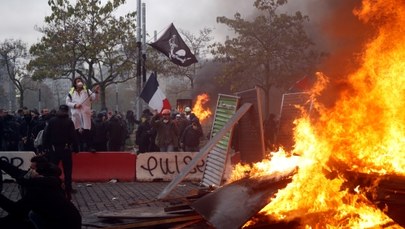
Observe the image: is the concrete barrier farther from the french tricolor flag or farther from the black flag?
the black flag

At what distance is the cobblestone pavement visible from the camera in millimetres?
9383

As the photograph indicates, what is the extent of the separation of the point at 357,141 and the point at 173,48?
519 inches

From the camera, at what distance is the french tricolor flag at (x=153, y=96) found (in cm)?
1744

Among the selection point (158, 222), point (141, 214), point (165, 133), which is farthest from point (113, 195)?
point (158, 222)

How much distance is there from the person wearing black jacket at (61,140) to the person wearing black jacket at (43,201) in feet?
12.6

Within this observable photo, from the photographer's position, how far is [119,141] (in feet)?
51.3

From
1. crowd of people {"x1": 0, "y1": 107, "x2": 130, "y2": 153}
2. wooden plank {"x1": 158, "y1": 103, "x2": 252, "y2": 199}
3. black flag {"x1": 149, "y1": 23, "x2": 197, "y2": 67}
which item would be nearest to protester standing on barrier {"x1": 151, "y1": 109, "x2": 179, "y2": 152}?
crowd of people {"x1": 0, "y1": 107, "x2": 130, "y2": 153}

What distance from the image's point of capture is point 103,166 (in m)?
13.4

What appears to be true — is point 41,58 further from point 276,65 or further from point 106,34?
point 276,65

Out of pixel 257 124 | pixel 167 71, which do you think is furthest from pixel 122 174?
pixel 167 71

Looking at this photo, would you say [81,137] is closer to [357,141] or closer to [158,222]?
[158,222]

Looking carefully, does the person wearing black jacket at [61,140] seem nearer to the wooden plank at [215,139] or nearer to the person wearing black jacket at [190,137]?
the wooden plank at [215,139]

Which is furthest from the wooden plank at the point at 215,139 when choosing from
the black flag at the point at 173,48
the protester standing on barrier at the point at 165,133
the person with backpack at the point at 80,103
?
the black flag at the point at 173,48

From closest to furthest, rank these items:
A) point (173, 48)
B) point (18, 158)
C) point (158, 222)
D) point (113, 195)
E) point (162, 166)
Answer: point (158, 222) < point (113, 195) < point (18, 158) < point (162, 166) < point (173, 48)
